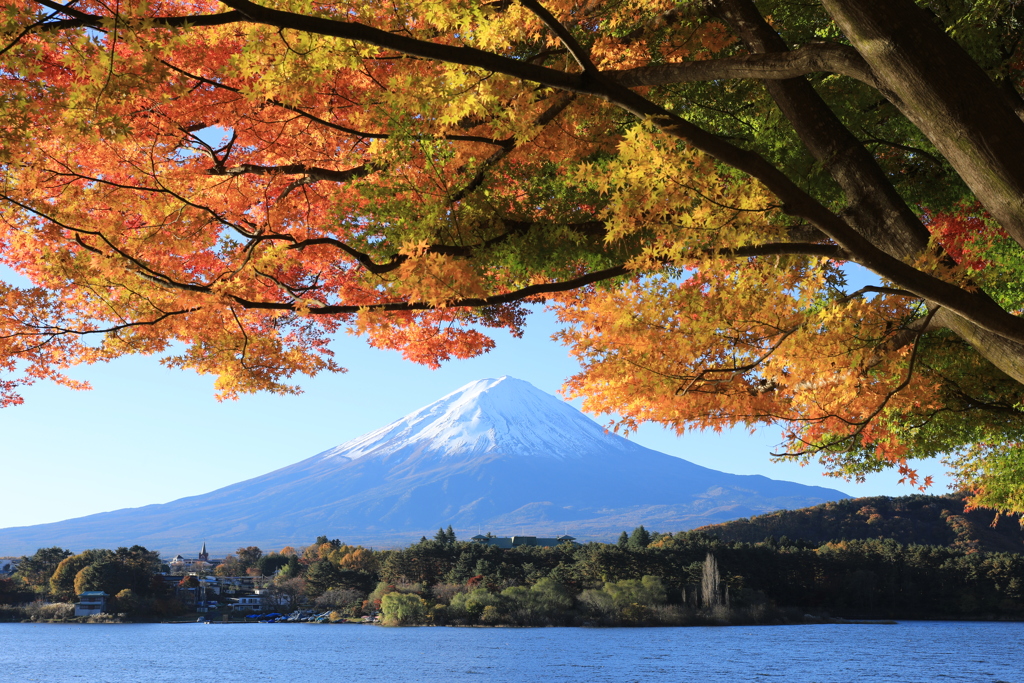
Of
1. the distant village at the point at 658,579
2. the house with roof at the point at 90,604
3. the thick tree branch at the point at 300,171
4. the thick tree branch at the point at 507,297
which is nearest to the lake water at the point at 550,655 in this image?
the distant village at the point at 658,579

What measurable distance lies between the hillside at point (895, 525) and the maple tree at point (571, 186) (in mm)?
70619

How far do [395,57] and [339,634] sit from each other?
71283mm

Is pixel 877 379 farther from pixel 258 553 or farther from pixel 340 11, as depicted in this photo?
pixel 258 553

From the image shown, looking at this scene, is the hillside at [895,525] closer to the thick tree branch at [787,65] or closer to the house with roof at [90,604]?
the house with roof at [90,604]

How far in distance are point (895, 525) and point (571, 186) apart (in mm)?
80186

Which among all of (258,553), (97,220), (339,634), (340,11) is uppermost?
(340,11)

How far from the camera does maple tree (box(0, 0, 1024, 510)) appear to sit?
12.6 ft

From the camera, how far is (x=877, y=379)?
812cm

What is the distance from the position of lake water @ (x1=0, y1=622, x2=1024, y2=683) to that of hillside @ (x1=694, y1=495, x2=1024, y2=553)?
38.4 ft

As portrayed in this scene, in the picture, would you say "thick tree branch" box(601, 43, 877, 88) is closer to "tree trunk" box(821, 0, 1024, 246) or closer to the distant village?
"tree trunk" box(821, 0, 1024, 246)

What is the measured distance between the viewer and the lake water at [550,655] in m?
44.3

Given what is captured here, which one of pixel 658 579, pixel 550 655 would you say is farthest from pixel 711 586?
pixel 550 655

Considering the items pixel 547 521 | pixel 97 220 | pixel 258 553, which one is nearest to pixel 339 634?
pixel 258 553

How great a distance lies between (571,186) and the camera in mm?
6148
